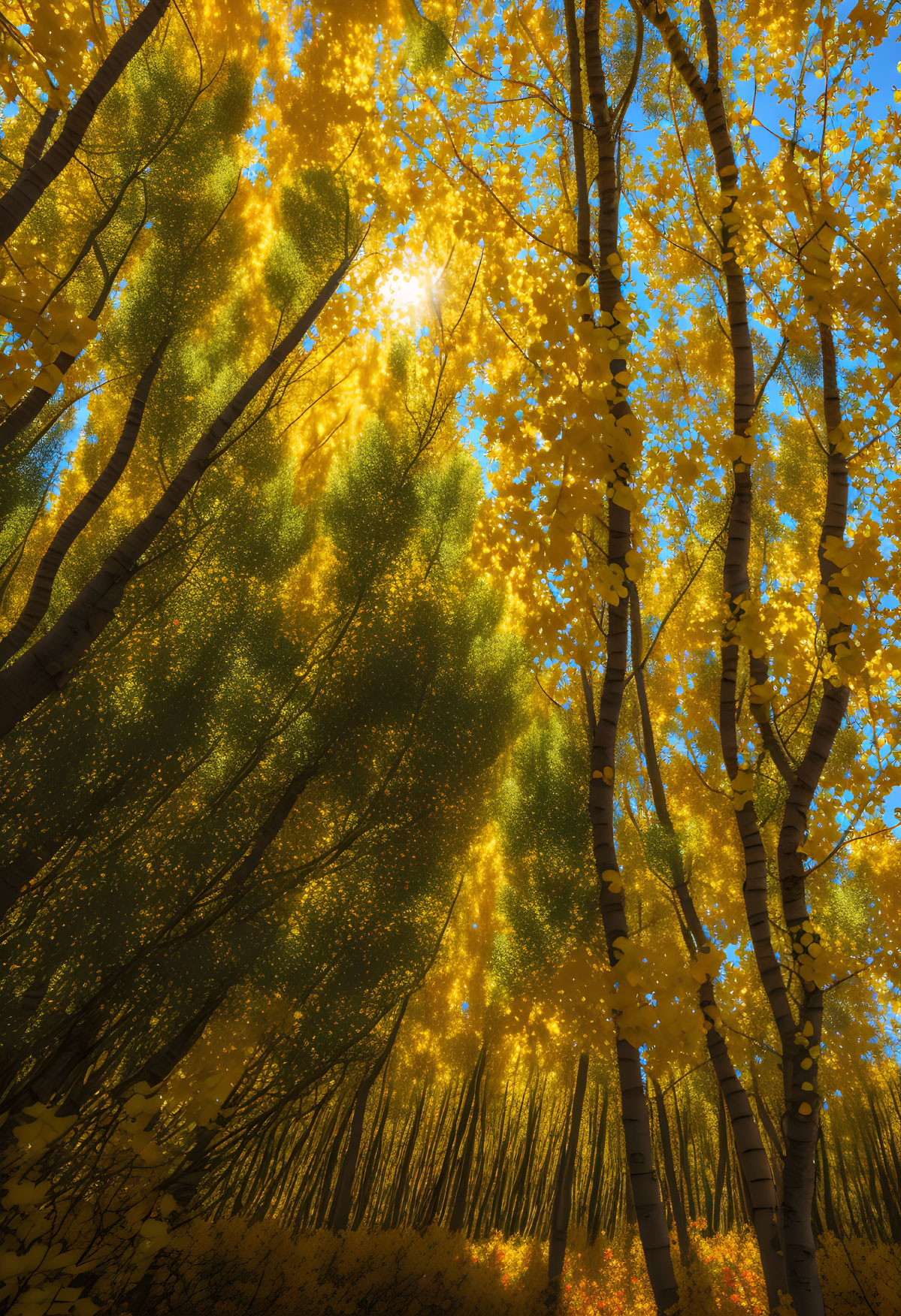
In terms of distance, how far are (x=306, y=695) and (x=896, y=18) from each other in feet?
15.5

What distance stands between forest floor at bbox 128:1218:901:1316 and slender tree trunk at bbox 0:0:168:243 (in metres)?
4.83

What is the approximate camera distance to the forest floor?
451cm

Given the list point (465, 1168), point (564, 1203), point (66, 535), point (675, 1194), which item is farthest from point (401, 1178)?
point (66, 535)

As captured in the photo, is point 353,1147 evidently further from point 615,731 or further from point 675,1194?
point 615,731

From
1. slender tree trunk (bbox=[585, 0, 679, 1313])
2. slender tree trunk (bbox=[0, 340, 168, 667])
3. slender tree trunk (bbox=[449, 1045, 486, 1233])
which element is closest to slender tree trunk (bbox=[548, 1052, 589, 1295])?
slender tree trunk (bbox=[449, 1045, 486, 1233])

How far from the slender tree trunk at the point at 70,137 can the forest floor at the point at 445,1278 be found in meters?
4.83

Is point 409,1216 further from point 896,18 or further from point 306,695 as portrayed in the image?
point 896,18

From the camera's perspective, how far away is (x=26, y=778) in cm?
375

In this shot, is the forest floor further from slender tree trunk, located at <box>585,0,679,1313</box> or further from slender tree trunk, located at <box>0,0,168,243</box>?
slender tree trunk, located at <box>0,0,168,243</box>

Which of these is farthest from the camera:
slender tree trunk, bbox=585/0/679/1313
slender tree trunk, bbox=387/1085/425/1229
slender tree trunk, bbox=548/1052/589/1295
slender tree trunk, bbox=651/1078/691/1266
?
slender tree trunk, bbox=387/1085/425/1229

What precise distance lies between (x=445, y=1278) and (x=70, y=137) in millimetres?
8942

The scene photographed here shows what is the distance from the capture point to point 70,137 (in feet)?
8.48

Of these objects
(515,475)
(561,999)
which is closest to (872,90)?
(515,475)

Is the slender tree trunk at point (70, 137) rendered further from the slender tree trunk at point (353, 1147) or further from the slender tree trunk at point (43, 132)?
the slender tree trunk at point (353, 1147)
